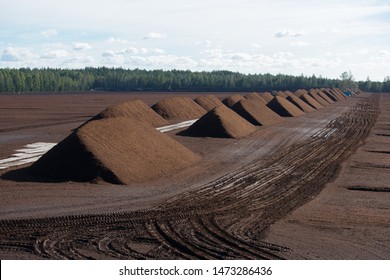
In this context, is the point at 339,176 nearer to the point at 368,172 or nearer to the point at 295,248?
the point at 368,172

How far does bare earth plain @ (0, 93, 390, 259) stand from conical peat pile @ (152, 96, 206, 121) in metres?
23.8

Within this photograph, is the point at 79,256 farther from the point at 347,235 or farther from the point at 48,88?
the point at 48,88

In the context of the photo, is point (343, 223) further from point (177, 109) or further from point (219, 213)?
point (177, 109)

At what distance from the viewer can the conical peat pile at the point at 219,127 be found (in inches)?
1515

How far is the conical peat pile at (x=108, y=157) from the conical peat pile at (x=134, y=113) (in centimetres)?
1751

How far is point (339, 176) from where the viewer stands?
2462 cm

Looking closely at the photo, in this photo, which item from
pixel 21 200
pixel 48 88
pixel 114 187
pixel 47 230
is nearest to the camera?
pixel 47 230

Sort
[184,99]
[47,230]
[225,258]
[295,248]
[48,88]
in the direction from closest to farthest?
[225,258]
[295,248]
[47,230]
[184,99]
[48,88]

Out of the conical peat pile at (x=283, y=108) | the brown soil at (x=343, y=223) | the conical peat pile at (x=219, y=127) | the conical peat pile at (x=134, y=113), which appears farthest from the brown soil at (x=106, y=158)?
the conical peat pile at (x=283, y=108)

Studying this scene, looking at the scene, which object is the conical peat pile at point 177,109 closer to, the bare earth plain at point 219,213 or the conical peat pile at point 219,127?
the conical peat pile at point 219,127

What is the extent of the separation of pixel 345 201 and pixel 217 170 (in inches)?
279

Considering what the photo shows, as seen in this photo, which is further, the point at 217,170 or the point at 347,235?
the point at 217,170

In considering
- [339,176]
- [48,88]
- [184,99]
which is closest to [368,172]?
[339,176]

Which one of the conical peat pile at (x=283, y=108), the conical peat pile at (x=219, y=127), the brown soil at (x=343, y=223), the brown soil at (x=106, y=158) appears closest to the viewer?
the brown soil at (x=343, y=223)
